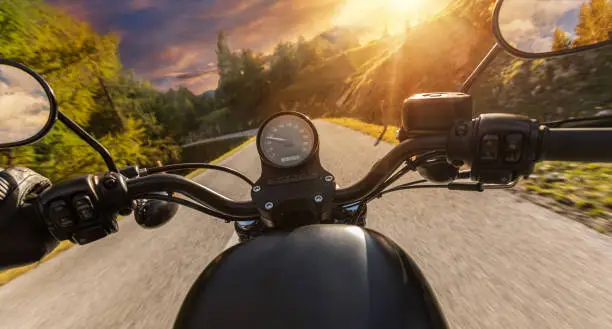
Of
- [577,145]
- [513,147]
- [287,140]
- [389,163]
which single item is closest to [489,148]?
[513,147]

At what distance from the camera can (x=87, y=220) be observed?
1.15 meters

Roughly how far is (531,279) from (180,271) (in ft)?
10.3

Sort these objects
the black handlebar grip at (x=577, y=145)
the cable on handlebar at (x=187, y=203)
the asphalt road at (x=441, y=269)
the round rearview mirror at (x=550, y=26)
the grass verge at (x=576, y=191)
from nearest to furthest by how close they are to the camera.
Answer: the black handlebar grip at (x=577, y=145) → the round rearview mirror at (x=550, y=26) → the cable on handlebar at (x=187, y=203) → the asphalt road at (x=441, y=269) → the grass verge at (x=576, y=191)

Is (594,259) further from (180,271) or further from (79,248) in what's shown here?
(79,248)

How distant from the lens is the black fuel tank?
29.7 inches

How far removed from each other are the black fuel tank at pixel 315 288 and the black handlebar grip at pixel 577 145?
551 millimetres

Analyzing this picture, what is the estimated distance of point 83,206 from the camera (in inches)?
44.1

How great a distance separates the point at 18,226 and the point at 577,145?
183 cm

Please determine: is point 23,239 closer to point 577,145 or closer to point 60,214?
point 60,214

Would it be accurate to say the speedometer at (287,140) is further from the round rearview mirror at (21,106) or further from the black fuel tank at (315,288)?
the round rearview mirror at (21,106)

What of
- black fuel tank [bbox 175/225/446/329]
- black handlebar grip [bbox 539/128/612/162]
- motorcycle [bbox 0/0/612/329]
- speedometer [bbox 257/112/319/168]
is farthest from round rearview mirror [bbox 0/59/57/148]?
black handlebar grip [bbox 539/128/612/162]

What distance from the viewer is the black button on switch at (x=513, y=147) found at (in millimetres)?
968

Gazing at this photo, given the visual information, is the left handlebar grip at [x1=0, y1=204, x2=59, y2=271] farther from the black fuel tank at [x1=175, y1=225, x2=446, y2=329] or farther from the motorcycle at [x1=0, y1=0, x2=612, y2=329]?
the black fuel tank at [x1=175, y1=225, x2=446, y2=329]

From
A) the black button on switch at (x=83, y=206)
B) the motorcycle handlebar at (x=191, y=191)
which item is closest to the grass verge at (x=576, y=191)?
the motorcycle handlebar at (x=191, y=191)
